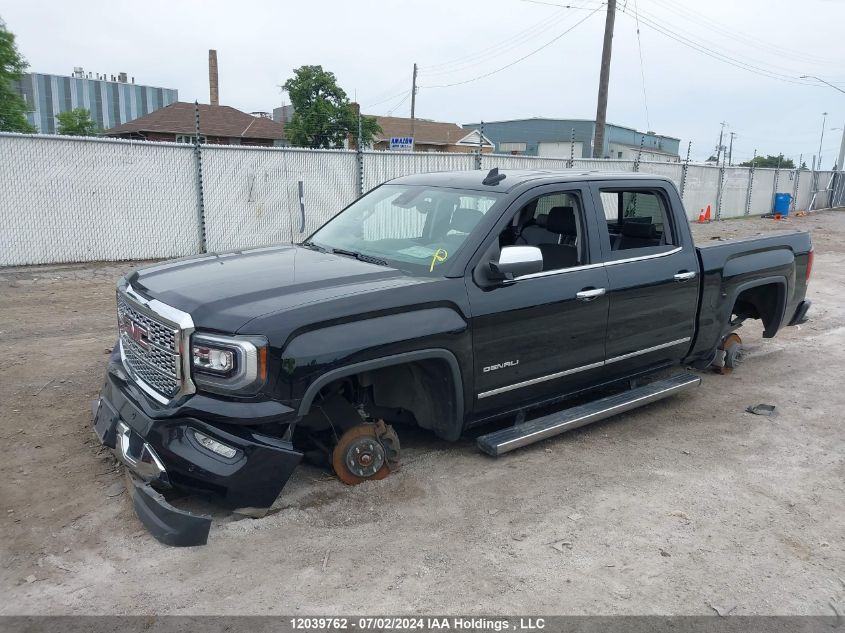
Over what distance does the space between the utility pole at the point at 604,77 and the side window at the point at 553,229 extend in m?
16.7

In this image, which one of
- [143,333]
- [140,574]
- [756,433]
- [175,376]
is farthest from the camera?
[756,433]

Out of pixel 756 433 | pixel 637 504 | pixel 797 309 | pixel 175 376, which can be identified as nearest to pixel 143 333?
pixel 175 376

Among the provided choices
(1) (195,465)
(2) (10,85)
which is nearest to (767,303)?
(1) (195,465)

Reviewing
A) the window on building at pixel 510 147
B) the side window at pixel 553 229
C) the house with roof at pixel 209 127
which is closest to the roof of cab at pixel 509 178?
the side window at pixel 553 229

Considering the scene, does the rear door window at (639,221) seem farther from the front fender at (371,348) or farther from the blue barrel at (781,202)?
the blue barrel at (781,202)

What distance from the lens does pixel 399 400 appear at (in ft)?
13.9

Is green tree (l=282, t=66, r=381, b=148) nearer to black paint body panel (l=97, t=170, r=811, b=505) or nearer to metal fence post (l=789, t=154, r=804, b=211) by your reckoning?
metal fence post (l=789, t=154, r=804, b=211)

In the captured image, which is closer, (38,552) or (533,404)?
(38,552)

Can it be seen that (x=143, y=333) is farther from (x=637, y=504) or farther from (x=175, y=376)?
(x=637, y=504)

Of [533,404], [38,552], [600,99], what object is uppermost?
[600,99]

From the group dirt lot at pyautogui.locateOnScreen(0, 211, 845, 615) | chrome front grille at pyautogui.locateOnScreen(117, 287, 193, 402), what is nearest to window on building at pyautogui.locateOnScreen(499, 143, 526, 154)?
dirt lot at pyautogui.locateOnScreen(0, 211, 845, 615)

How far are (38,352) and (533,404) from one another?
467 cm

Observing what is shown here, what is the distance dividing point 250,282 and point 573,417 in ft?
7.89

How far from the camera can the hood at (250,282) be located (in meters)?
3.46
